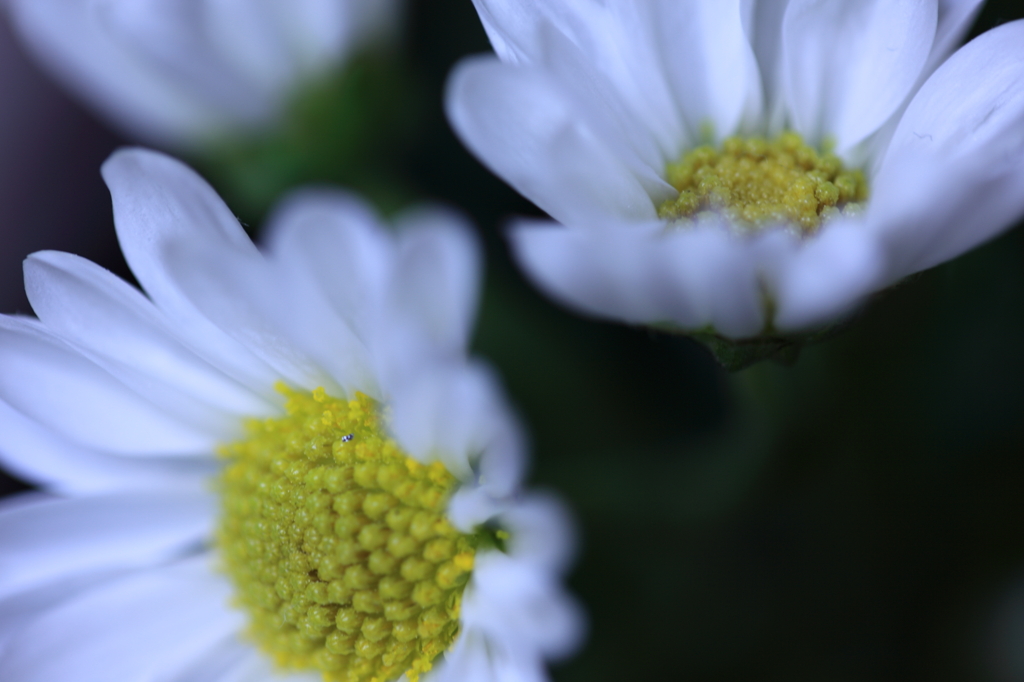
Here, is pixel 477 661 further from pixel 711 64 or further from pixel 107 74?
pixel 107 74

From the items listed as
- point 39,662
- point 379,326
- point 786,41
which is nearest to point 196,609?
point 39,662

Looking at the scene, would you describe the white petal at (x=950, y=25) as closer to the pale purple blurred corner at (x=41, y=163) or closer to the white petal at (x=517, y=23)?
the white petal at (x=517, y=23)

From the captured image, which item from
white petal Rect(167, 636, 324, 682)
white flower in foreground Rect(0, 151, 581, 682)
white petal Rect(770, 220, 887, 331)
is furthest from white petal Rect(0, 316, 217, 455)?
white petal Rect(770, 220, 887, 331)

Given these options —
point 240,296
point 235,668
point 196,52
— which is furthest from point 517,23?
point 235,668

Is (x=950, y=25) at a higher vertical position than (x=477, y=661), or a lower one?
higher

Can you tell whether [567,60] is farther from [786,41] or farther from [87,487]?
[87,487]

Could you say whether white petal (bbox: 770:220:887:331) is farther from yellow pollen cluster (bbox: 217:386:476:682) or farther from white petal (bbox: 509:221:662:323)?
yellow pollen cluster (bbox: 217:386:476:682)

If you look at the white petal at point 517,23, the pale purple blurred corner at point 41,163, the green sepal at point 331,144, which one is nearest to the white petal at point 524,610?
the white petal at point 517,23
